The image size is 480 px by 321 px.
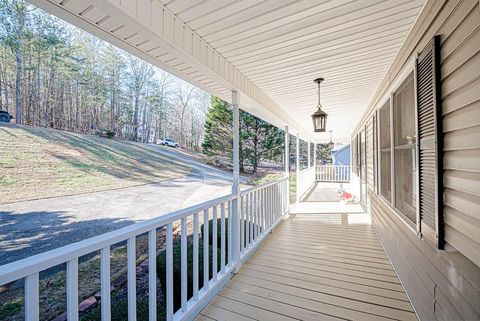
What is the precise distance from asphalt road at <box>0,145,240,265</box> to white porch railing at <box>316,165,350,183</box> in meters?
8.77

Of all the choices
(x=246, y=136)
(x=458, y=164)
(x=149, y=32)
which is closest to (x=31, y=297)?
(x=149, y=32)

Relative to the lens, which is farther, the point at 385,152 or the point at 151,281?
the point at 385,152

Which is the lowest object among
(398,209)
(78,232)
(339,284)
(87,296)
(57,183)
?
(87,296)

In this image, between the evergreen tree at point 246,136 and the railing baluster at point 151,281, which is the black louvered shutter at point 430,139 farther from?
the evergreen tree at point 246,136

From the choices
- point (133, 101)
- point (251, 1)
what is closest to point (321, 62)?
point (251, 1)

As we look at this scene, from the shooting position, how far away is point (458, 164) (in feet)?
3.86

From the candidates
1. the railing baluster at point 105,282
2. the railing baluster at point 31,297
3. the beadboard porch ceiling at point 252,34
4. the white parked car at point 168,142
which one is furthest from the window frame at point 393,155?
the white parked car at point 168,142

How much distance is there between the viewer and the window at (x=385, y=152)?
308 centimetres

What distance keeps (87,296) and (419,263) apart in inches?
133

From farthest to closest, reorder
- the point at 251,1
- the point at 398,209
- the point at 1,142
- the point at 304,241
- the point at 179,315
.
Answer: the point at 304,241, the point at 398,209, the point at 1,142, the point at 179,315, the point at 251,1

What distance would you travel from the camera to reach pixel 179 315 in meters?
1.85

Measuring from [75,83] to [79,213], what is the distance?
198cm

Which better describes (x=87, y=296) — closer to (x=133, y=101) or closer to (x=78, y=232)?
(x=78, y=232)

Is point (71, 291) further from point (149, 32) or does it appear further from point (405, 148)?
point (405, 148)
